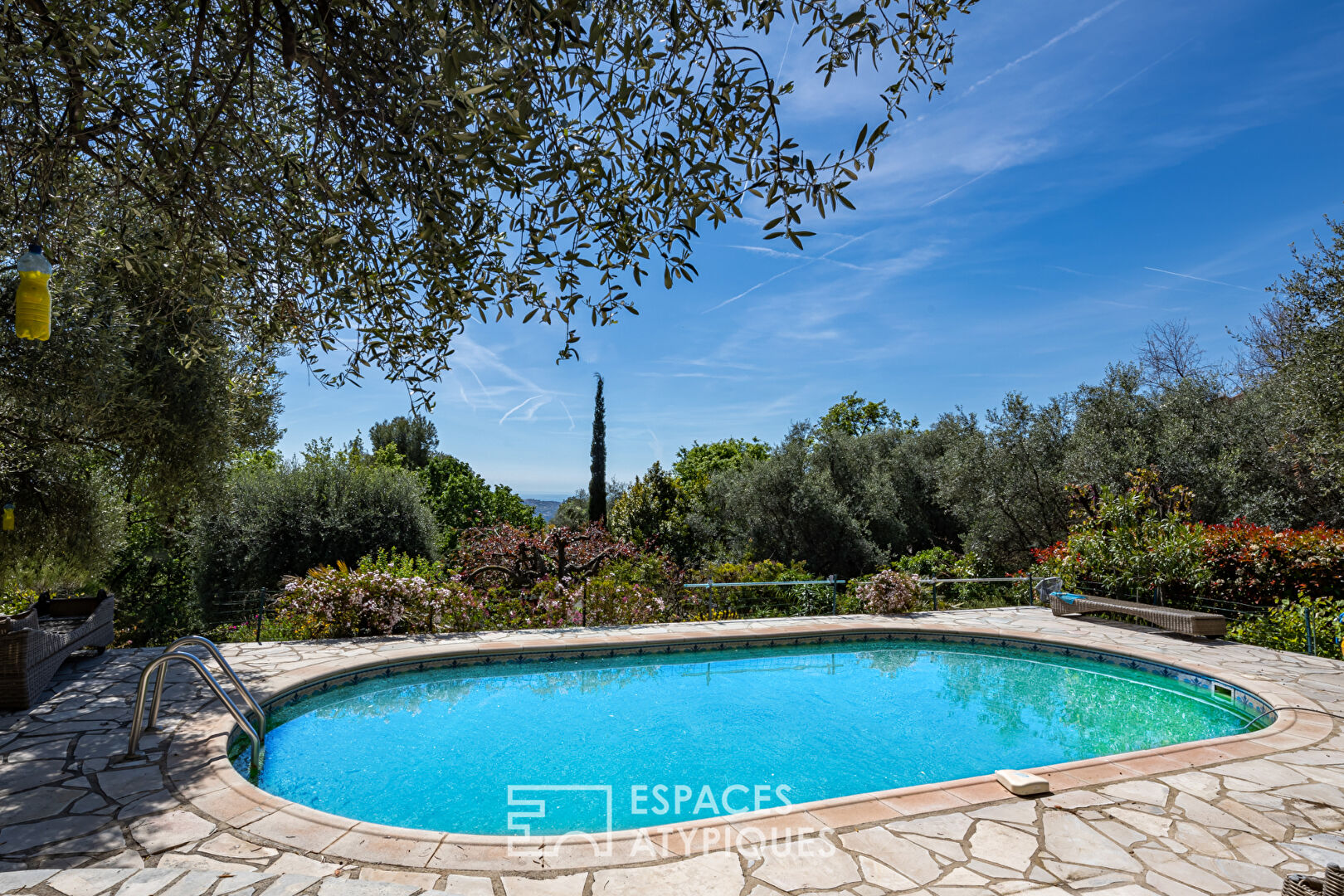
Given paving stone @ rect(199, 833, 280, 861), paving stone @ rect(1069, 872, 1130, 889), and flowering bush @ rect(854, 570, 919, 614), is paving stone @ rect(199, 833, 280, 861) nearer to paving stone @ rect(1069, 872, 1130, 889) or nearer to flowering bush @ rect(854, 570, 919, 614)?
paving stone @ rect(1069, 872, 1130, 889)

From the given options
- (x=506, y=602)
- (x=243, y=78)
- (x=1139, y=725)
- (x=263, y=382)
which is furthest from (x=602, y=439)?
(x=243, y=78)

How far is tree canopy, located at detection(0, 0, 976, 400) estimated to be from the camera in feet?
9.02

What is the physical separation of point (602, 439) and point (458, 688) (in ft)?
68.4

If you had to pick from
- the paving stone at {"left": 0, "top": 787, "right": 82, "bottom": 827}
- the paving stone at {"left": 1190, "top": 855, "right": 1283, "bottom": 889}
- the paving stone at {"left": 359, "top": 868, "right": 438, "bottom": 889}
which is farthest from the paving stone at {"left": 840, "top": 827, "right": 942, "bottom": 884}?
the paving stone at {"left": 0, "top": 787, "right": 82, "bottom": 827}

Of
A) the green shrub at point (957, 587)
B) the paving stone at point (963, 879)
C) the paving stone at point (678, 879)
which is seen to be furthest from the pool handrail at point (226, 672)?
the green shrub at point (957, 587)

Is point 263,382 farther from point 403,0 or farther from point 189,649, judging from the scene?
point 403,0

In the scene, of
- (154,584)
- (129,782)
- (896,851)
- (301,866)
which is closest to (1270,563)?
(896,851)

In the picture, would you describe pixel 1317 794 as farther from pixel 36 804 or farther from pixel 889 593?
pixel 36 804

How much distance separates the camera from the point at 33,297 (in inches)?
129

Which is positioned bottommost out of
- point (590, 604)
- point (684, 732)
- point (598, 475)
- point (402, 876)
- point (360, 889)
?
point (684, 732)

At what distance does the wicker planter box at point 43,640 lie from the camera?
18.2ft

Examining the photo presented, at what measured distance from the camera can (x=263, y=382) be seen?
322 inches

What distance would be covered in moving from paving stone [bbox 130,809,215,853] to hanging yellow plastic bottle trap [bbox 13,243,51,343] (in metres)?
2.61

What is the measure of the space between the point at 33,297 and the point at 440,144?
219 centimetres
